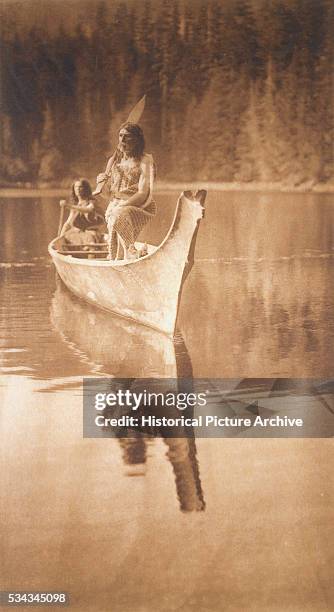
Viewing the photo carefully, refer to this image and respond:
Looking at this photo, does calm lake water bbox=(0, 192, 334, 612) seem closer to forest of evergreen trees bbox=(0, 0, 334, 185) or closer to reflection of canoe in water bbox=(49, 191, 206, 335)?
reflection of canoe in water bbox=(49, 191, 206, 335)

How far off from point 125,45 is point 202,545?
6.81ft

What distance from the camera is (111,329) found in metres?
4.34

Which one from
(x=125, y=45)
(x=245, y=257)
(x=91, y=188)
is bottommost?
(x=245, y=257)

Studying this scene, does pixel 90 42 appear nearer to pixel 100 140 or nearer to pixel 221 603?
pixel 100 140

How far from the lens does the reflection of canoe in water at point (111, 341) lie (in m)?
4.18

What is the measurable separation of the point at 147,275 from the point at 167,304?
0.15m

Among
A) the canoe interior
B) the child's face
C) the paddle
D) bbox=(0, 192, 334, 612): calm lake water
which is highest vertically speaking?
the paddle

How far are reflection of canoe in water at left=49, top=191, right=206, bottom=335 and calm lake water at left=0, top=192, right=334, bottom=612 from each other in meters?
0.06

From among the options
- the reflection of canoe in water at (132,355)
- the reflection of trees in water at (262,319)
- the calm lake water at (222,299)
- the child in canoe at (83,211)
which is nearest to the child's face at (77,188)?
the child in canoe at (83,211)

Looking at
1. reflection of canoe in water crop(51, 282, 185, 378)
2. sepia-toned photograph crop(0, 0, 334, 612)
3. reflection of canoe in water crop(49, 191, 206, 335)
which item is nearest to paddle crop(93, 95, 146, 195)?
sepia-toned photograph crop(0, 0, 334, 612)

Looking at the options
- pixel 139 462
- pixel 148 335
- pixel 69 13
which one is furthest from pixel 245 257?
pixel 69 13

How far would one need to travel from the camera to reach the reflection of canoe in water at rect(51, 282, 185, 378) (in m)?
4.18

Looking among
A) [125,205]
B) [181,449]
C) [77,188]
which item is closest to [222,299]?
[125,205]

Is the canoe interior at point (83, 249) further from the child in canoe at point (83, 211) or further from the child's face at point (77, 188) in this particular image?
the child's face at point (77, 188)
